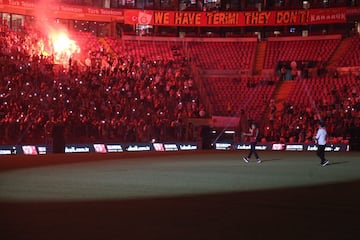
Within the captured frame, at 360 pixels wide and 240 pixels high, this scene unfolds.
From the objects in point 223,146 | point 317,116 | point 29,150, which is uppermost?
point 317,116

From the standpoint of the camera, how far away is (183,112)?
46.7 meters

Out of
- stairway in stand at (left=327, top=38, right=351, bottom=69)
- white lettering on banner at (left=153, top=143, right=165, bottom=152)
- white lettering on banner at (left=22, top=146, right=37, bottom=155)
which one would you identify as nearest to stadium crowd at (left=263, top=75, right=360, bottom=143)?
stairway in stand at (left=327, top=38, right=351, bottom=69)

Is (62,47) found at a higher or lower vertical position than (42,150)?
higher

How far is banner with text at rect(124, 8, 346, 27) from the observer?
58.7 metres

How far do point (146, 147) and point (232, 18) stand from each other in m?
23.6

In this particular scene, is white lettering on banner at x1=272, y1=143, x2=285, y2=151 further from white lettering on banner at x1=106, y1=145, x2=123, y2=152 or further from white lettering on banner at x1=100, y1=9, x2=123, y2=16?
Answer: white lettering on banner at x1=100, y1=9, x2=123, y2=16

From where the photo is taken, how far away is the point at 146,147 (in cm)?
4172

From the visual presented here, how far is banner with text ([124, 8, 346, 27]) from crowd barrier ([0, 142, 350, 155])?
19351 mm

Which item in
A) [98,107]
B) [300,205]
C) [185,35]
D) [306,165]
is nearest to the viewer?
[300,205]

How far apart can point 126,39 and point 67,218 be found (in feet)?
158

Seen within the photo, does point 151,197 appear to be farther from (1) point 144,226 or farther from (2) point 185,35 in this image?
(2) point 185,35

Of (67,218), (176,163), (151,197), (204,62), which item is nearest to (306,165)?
(176,163)

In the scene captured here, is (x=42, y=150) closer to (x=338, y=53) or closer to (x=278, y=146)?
(x=278, y=146)

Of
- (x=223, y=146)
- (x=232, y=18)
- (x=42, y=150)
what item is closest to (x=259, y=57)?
(x=232, y=18)
